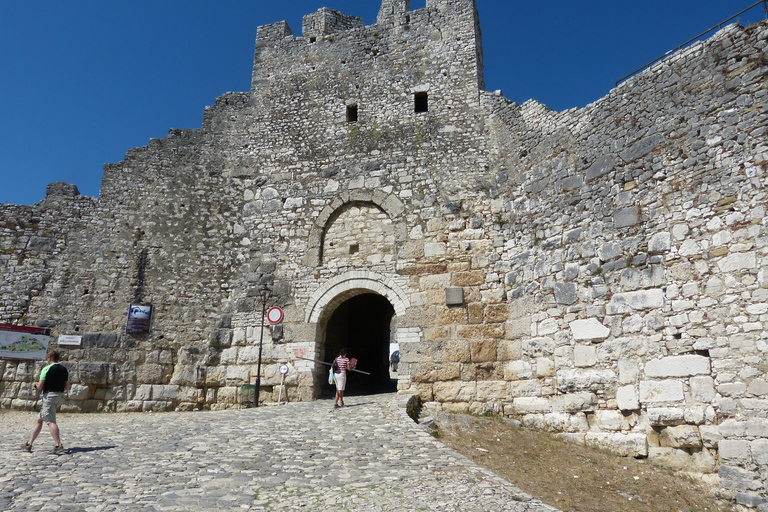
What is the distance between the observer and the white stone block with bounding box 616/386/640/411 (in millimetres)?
7891

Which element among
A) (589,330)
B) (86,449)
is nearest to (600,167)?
A: (589,330)

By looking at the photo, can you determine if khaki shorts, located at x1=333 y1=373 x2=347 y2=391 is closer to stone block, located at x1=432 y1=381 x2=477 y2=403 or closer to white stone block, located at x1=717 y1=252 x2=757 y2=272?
stone block, located at x1=432 y1=381 x2=477 y2=403

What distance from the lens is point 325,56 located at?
1356cm

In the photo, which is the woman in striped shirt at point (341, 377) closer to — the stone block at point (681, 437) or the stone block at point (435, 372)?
the stone block at point (435, 372)

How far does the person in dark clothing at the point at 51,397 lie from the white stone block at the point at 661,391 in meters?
7.71

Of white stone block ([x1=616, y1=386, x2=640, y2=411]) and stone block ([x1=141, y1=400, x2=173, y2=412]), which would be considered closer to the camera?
white stone block ([x1=616, y1=386, x2=640, y2=411])

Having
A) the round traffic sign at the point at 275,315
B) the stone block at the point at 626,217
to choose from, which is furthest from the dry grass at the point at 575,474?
the round traffic sign at the point at 275,315

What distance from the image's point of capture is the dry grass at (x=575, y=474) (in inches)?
254

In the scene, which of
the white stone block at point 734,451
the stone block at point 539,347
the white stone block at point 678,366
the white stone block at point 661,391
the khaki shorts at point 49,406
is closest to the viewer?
the white stone block at point 734,451

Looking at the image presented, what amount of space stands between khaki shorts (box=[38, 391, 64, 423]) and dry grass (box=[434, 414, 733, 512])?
5032mm

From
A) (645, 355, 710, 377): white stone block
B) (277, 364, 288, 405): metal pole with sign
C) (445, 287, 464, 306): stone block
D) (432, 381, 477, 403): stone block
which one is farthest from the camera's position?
(277, 364, 288, 405): metal pole with sign

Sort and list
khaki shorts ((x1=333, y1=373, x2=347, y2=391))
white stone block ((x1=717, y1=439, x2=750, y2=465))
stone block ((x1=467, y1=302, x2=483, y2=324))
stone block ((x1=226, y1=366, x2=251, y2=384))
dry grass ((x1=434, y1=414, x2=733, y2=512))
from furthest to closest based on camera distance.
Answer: stone block ((x1=226, y1=366, x2=251, y2=384)), stone block ((x1=467, y1=302, x2=483, y2=324)), khaki shorts ((x1=333, y1=373, x2=347, y2=391)), white stone block ((x1=717, y1=439, x2=750, y2=465)), dry grass ((x1=434, y1=414, x2=733, y2=512))

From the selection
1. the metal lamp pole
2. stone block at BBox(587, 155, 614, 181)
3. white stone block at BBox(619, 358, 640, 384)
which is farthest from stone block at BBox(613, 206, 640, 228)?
the metal lamp pole

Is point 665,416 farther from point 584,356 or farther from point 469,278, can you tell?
point 469,278
